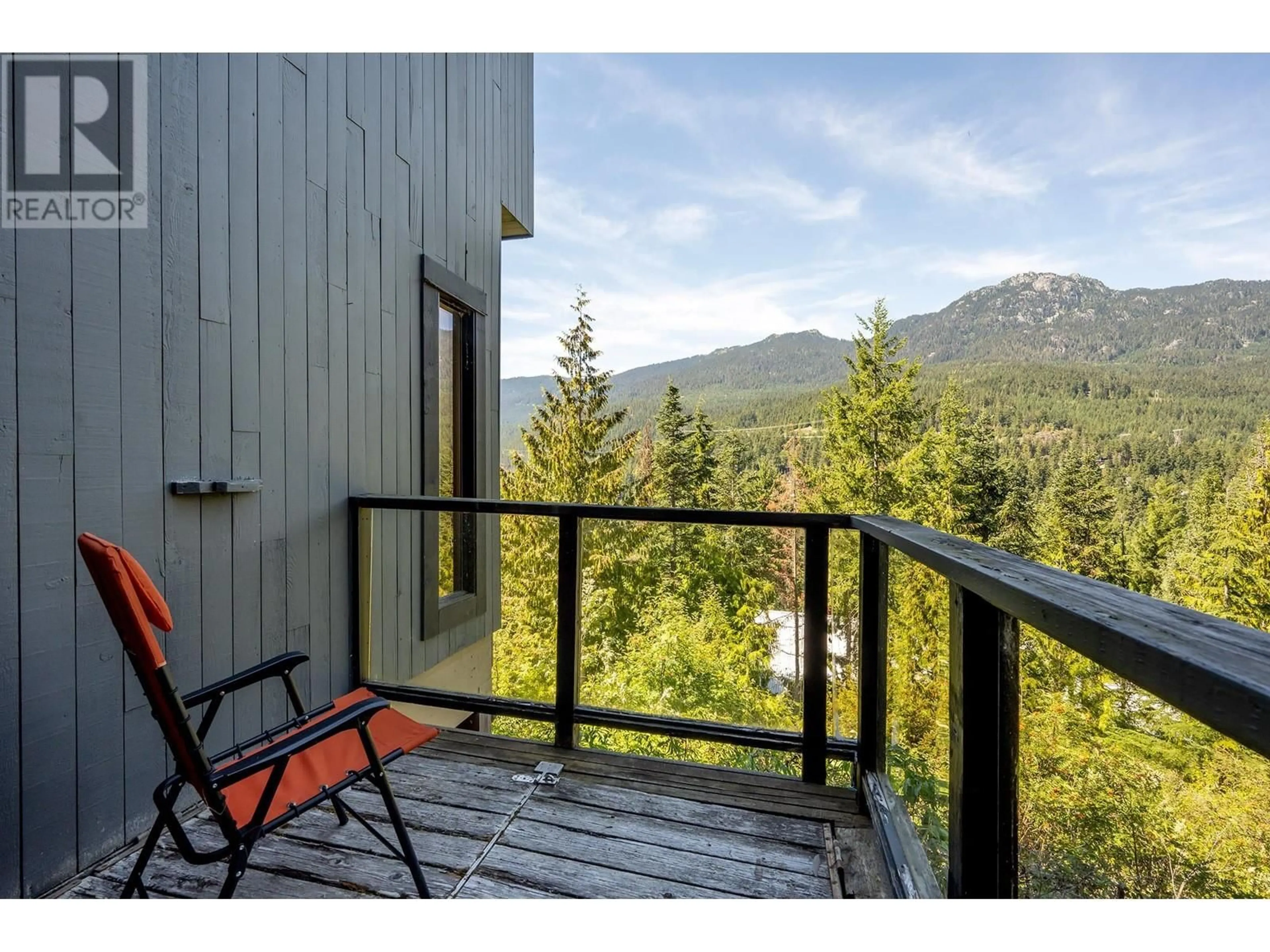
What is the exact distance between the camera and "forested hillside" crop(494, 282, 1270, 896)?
3.81 feet

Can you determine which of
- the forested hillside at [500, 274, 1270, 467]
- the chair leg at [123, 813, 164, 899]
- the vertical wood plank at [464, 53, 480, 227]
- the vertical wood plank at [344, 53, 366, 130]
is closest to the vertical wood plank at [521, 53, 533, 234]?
the vertical wood plank at [464, 53, 480, 227]

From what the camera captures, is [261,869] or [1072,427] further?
[1072,427]

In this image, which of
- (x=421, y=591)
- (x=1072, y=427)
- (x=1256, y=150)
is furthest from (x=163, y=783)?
(x=1256, y=150)

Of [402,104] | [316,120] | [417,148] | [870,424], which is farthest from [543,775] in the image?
[870,424]

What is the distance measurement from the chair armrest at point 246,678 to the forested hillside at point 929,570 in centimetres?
121

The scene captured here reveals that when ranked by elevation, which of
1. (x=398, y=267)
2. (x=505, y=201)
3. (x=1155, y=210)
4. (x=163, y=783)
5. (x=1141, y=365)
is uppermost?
(x=1155, y=210)

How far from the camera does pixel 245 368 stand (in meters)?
2.52

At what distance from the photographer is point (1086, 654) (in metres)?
0.76

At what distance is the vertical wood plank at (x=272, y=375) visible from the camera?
8.58ft

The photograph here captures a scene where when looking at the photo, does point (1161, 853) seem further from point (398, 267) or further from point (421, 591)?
point (398, 267)

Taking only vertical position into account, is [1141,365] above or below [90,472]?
above

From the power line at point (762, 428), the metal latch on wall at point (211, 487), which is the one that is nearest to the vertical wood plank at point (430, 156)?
the metal latch on wall at point (211, 487)

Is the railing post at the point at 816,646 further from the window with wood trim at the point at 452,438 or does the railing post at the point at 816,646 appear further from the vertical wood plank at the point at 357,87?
the vertical wood plank at the point at 357,87
